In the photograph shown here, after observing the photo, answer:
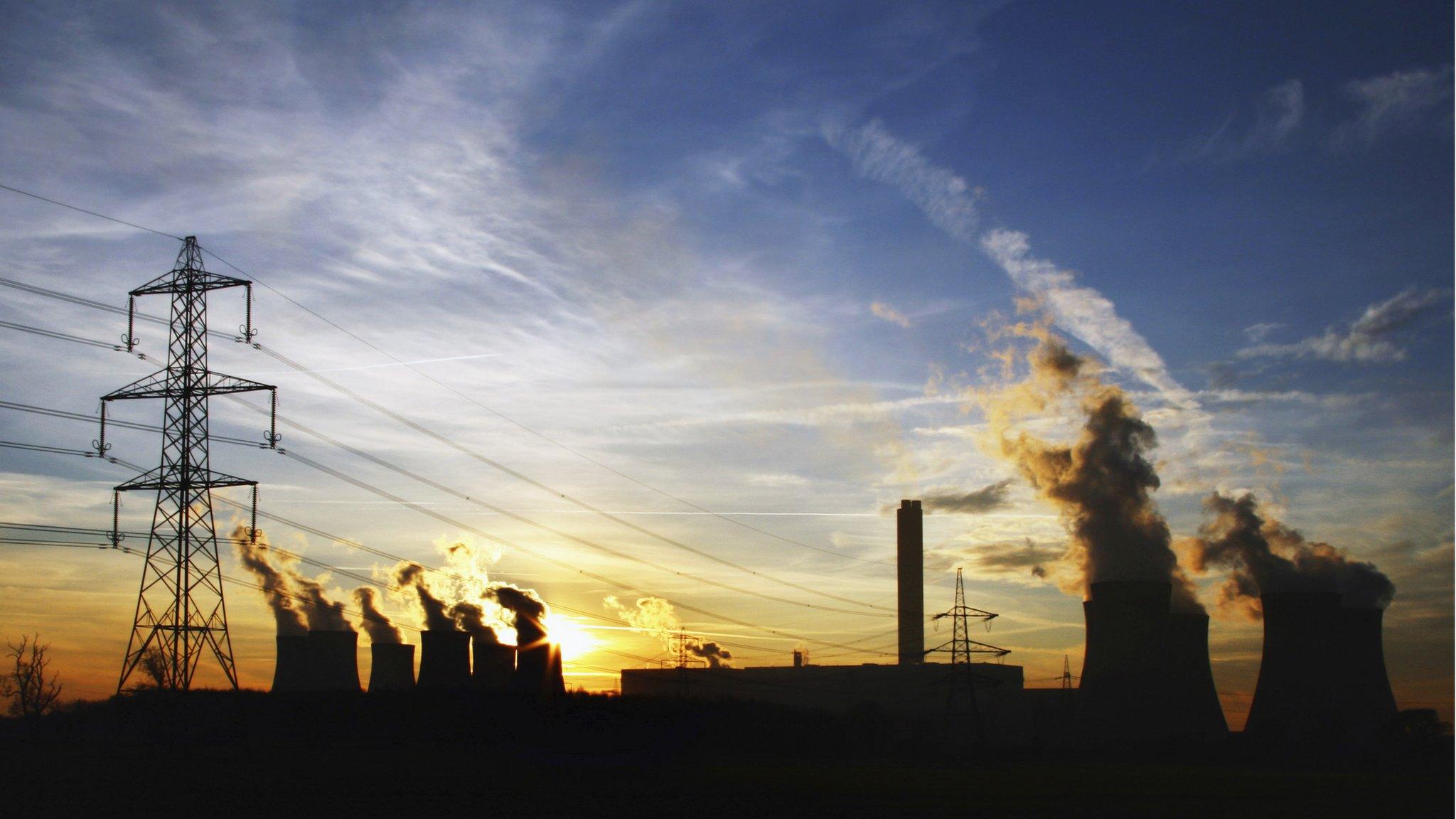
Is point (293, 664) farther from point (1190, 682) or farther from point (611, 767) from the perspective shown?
point (1190, 682)

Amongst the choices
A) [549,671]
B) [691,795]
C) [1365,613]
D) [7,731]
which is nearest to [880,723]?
[549,671]

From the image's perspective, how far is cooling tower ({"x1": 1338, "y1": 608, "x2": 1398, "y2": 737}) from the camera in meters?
48.8

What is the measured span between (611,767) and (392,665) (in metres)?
27.0

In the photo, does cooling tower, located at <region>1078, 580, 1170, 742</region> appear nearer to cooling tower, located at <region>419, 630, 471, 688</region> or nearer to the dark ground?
the dark ground

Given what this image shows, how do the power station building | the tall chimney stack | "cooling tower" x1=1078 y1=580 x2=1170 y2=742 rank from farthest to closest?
the tall chimney stack, the power station building, "cooling tower" x1=1078 y1=580 x2=1170 y2=742

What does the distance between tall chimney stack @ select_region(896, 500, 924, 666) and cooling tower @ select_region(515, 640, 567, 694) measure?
99.3 ft

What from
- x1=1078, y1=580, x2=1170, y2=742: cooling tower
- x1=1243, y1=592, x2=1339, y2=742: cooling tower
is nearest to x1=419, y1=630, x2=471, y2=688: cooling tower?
x1=1078, y1=580, x2=1170, y2=742: cooling tower

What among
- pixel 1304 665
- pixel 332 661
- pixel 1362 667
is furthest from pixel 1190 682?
pixel 332 661

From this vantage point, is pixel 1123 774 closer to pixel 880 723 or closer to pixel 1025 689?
pixel 880 723

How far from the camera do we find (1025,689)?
72.4m

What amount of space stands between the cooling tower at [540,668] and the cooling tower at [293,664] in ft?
33.9

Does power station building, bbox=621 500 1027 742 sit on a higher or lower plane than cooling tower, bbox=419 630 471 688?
lower

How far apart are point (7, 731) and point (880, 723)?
40774mm

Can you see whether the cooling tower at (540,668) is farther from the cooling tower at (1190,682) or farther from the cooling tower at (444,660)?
the cooling tower at (1190,682)
